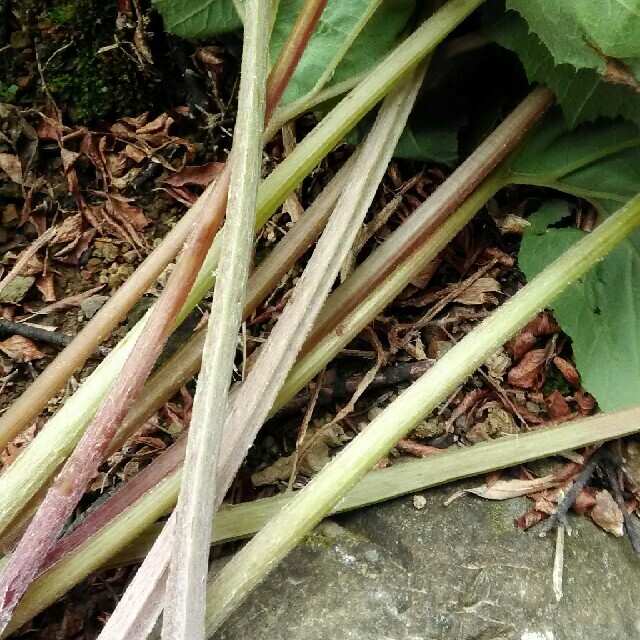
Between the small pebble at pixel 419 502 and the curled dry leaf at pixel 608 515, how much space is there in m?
0.29

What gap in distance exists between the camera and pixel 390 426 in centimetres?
103

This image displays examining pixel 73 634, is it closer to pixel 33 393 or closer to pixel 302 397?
pixel 33 393

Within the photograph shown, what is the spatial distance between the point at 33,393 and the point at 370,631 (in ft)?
2.03

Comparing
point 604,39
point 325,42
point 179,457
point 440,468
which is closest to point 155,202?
point 325,42

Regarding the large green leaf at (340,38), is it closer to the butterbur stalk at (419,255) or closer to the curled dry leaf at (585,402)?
the butterbur stalk at (419,255)

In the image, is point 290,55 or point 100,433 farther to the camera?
point 290,55

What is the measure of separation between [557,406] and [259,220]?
632 mm

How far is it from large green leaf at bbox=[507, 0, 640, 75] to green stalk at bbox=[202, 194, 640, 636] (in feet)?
0.79

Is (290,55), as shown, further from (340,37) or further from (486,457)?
(486,457)

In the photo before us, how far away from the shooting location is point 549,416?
1.28 meters

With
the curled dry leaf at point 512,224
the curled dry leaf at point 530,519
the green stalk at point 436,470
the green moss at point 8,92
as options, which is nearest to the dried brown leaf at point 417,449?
the green stalk at point 436,470

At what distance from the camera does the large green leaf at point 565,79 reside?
3.84ft

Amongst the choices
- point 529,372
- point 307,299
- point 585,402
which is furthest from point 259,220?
point 585,402

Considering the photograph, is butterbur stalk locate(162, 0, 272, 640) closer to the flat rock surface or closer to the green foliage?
the flat rock surface
